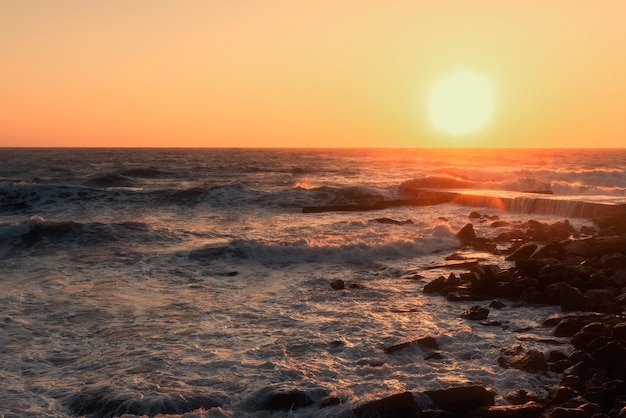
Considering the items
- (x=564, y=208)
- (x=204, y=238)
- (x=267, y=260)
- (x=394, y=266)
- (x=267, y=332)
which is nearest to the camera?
(x=267, y=332)

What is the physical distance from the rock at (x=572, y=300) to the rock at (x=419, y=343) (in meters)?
3.18

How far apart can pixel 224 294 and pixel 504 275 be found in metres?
6.37

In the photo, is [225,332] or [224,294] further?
[224,294]

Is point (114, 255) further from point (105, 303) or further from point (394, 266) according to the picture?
point (394, 266)

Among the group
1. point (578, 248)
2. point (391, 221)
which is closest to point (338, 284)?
point (578, 248)

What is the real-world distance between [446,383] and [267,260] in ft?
33.7

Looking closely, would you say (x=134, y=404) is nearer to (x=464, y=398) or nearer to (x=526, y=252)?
(x=464, y=398)

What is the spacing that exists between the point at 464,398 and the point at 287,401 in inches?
85.3

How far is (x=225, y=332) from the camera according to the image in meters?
9.92

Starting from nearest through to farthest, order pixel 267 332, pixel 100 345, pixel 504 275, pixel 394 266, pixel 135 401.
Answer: pixel 135 401
pixel 100 345
pixel 267 332
pixel 504 275
pixel 394 266

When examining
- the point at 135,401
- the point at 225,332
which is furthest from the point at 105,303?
the point at 135,401

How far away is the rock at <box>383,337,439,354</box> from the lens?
28.5 ft

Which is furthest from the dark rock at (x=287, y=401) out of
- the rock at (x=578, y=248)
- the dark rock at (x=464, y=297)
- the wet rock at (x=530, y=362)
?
the rock at (x=578, y=248)

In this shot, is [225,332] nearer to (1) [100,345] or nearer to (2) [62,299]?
(1) [100,345]
